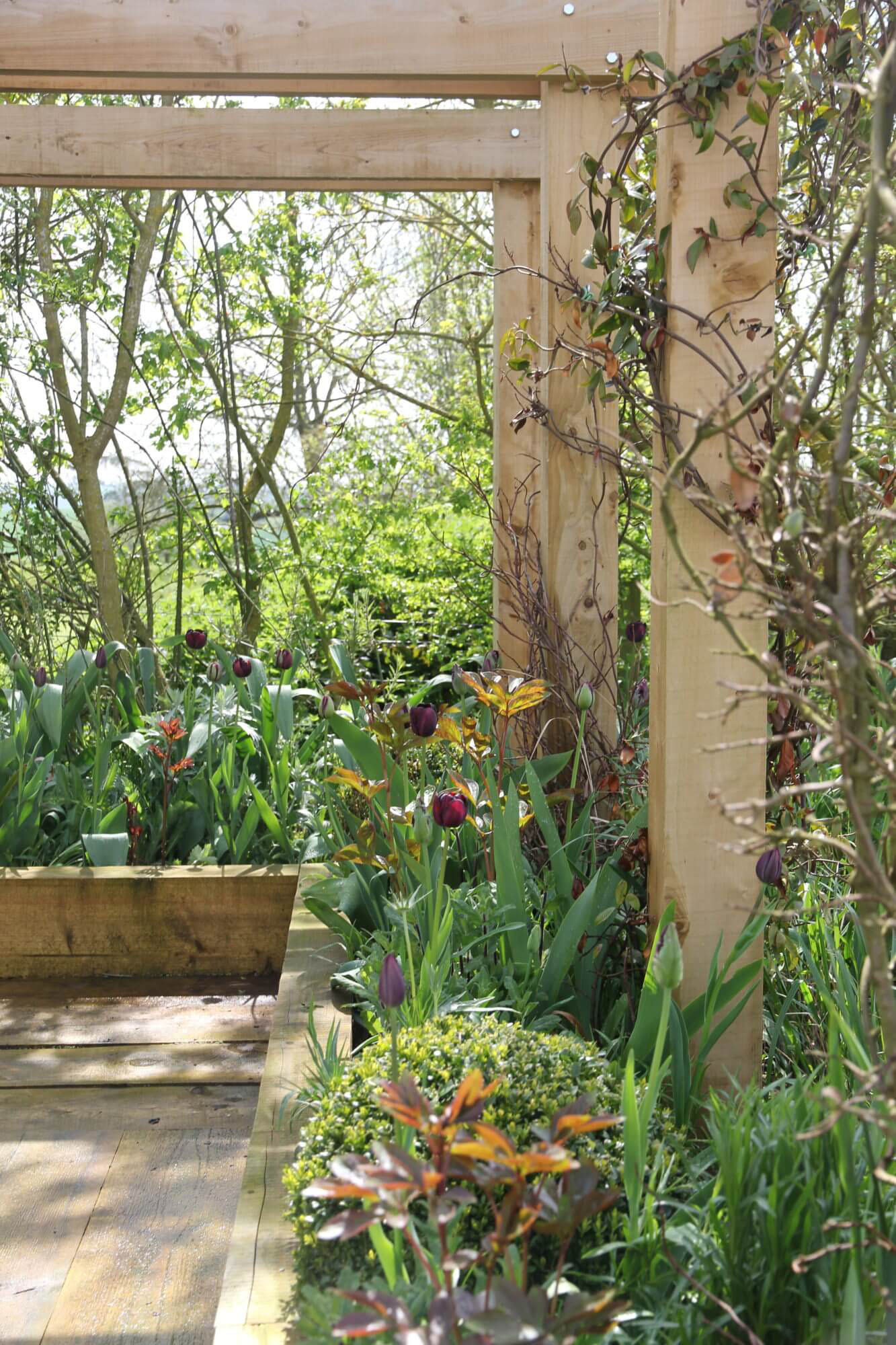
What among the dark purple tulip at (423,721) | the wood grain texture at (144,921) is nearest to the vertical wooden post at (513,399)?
the wood grain texture at (144,921)

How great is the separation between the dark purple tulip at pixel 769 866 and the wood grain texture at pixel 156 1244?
0.98 meters

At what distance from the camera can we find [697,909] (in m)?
1.81

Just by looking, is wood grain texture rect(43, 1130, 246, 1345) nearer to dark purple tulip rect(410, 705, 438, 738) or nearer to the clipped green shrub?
the clipped green shrub

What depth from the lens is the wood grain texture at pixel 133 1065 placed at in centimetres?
238

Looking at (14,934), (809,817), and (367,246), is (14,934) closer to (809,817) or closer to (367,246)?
(809,817)

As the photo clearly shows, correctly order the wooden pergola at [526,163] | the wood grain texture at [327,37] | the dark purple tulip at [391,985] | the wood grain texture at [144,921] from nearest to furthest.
→ the dark purple tulip at [391,985] → the wooden pergola at [526,163] → the wood grain texture at [327,37] → the wood grain texture at [144,921]

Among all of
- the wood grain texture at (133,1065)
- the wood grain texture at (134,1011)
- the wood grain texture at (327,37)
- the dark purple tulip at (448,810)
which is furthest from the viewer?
the wood grain texture at (327,37)

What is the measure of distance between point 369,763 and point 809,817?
1539mm

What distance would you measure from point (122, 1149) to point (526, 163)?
2.72 meters

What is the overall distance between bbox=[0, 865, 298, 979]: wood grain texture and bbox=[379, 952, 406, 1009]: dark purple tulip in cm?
173

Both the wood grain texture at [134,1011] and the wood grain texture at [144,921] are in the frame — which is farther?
the wood grain texture at [144,921]

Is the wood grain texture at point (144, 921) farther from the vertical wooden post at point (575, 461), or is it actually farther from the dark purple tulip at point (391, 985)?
the dark purple tulip at point (391, 985)

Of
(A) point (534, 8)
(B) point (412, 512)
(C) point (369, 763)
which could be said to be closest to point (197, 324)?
(B) point (412, 512)

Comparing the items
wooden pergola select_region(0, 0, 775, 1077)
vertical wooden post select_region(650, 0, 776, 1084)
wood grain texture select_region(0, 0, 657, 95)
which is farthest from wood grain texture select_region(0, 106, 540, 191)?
vertical wooden post select_region(650, 0, 776, 1084)
